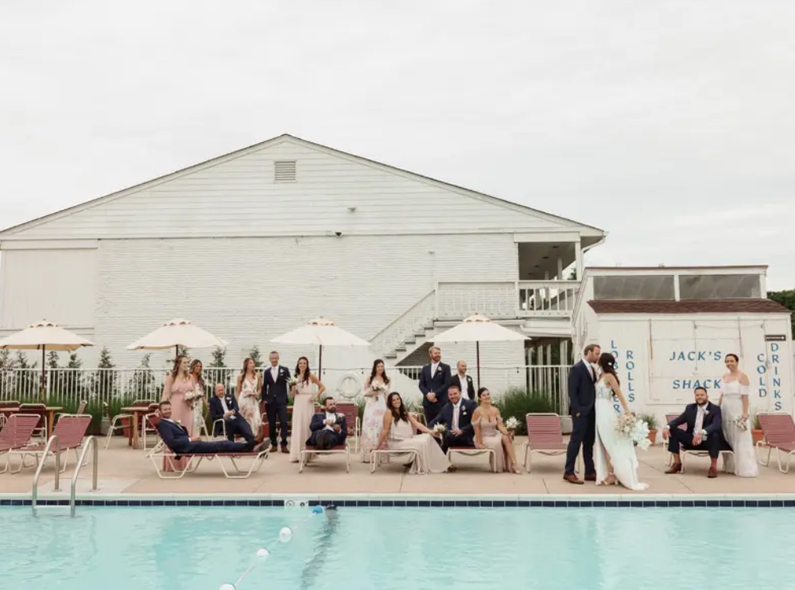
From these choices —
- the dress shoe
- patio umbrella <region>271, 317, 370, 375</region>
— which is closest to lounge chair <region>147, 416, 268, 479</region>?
patio umbrella <region>271, 317, 370, 375</region>

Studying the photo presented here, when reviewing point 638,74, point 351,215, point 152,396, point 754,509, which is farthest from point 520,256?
point 754,509

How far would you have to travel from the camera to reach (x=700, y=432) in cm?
1059

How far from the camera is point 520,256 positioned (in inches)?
1091

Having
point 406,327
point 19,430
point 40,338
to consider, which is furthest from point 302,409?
→ point 406,327

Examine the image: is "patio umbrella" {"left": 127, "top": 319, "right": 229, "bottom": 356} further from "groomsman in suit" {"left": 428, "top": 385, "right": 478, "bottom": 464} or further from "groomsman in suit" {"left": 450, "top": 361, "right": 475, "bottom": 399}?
"groomsman in suit" {"left": 428, "top": 385, "right": 478, "bottom": 464}

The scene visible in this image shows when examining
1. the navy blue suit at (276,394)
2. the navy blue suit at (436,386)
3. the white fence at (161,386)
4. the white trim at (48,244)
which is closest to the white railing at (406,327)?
the white fence at (161,386)

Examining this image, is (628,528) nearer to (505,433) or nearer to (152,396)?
(505,433)

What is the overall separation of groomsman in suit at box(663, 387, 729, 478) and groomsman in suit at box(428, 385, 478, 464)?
2745 millimetres

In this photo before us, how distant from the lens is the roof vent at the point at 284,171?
25031mm

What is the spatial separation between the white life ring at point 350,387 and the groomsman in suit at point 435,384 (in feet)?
17.7

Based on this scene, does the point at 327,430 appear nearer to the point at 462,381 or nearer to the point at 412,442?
the point at 412,442

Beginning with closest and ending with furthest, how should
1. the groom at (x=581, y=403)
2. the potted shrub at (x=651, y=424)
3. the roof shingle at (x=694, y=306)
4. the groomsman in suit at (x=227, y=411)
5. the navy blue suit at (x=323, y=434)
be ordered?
the groom at (x=581, y=403), the navy blue suit at (x=323, y=434), the groomsman in suit at (x=227, y=411), the potted shrub at (x=651, y=424), the roof shingle at (x=694, y=306)

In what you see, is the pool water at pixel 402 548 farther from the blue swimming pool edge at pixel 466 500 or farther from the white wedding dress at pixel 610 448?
the white wedding dress at pixel 610 448

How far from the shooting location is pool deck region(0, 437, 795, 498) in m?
9.41
